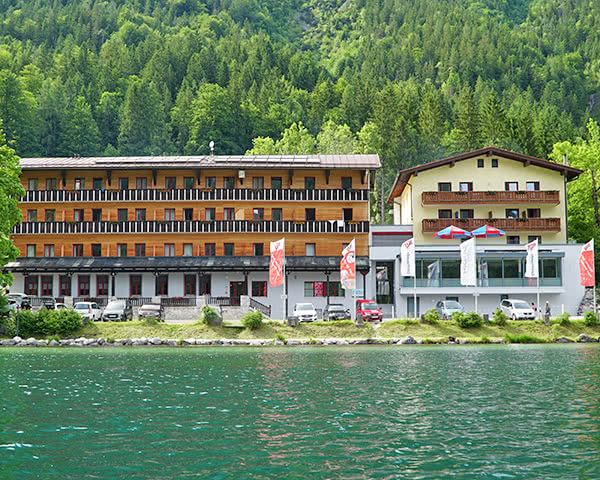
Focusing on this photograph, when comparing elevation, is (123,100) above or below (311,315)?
above

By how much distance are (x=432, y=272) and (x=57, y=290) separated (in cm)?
3549

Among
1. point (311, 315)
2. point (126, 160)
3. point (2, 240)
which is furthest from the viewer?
point (126, 160)

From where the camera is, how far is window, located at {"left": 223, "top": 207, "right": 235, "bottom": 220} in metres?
75.6

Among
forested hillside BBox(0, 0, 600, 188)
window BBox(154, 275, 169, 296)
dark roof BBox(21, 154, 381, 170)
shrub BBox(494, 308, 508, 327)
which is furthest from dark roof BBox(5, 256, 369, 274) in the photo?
forested hillside BBox(0, 0, 600, 188)

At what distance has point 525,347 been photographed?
4991 centimetres

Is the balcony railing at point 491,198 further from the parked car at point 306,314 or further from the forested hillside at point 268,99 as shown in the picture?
the forested hillside at point 268,99

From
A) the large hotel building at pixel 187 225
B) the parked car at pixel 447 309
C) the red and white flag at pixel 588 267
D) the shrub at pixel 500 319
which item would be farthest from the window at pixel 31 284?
the red and white flag at pixel 588 267

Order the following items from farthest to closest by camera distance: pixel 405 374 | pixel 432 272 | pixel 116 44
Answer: pixel 116 44 → pixel 432 272 → pixel 405 374

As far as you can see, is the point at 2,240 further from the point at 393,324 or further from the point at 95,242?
the point at 393,324

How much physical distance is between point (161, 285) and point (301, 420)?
5415 cm

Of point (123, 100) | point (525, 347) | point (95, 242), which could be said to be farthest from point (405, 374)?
point (123, 100)

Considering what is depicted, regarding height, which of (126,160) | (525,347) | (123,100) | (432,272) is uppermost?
(123,100)

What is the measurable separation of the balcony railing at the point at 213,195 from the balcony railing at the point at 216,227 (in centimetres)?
249

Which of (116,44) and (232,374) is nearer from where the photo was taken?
(232,374)
